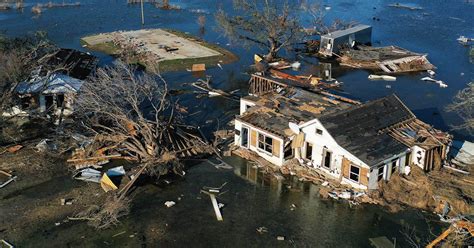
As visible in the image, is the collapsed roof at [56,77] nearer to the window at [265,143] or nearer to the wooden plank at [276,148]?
the window at [265,143]

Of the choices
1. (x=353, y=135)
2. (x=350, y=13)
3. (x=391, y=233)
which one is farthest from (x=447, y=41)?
(x=391, y=233)

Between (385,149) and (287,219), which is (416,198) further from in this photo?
(287,219)

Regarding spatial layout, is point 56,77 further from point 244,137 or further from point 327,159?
point 327,159

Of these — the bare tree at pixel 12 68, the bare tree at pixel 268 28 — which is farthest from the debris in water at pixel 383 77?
the bare tree at pixel 12 68

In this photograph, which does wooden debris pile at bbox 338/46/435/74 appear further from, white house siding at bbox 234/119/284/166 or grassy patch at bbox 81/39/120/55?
grassy patch at bbox 81/39/120/55

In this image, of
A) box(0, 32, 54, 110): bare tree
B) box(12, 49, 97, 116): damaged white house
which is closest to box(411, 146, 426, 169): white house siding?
box(12, 49, 97, 116): damaged white house

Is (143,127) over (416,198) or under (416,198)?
over

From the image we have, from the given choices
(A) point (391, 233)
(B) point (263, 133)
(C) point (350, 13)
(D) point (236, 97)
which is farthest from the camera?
(C) point (350, 13)
